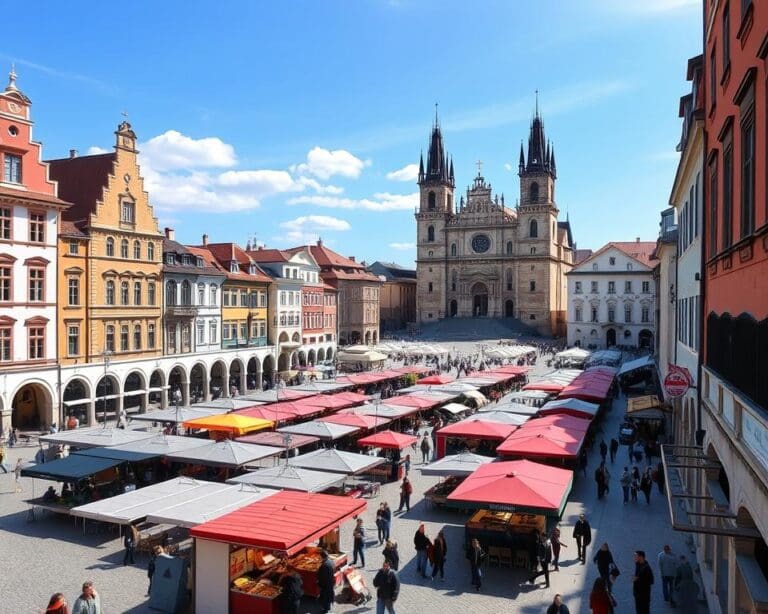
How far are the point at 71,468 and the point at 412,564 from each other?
10.5m

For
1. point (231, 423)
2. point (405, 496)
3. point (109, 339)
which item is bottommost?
point (405, 496)

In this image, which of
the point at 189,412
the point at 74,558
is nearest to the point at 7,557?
the point at 74,558

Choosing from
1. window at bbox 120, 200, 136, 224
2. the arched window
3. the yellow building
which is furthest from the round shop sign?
the arched window

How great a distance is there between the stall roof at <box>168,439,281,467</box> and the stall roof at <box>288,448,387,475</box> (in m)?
1.44

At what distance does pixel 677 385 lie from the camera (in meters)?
16.3

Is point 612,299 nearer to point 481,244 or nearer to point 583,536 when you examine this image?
point 481,244

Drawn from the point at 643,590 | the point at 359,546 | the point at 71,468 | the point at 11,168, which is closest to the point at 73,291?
the point at 11,168

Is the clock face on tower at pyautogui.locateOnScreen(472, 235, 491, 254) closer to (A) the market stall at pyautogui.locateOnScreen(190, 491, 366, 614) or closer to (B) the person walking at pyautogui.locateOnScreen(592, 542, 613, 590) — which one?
(B) the person walking at pyautogui.locateOnScreen(592, 542, 613, 590)

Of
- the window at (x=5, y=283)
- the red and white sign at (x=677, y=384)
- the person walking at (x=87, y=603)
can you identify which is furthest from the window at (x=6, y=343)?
the red and white sign at (x=677, y=384)

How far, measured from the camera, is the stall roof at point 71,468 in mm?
19578

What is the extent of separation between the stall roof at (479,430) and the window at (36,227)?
22.5 metres

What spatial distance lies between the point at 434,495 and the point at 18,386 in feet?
72.1

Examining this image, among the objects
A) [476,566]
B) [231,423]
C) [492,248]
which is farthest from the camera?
[492,248]

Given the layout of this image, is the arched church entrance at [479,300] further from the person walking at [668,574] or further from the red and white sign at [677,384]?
the person walking at [668,574]
